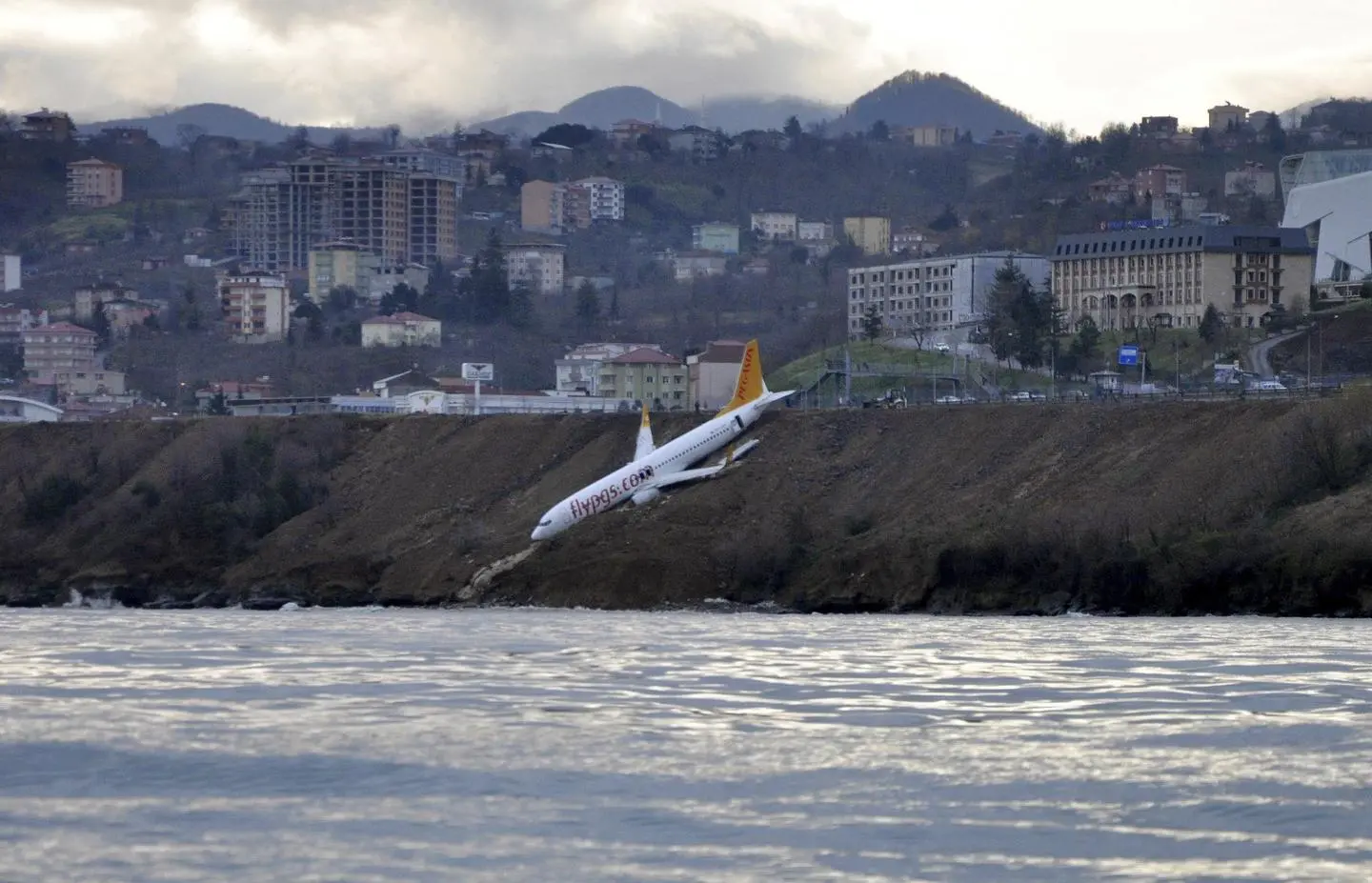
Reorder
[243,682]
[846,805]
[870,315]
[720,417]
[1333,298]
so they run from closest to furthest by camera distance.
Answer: [846,805] < [243,682] < [720,417] < [1333,298] < [870,315]

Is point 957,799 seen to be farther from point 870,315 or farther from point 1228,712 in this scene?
point 870,315

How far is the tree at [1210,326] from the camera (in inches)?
6476

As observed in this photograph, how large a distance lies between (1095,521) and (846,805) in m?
53.8

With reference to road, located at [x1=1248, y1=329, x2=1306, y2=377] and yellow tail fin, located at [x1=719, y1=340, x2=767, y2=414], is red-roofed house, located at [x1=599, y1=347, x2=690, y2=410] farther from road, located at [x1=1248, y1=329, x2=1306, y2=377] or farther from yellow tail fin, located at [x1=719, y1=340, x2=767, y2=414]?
yellow tail fin, located at [x1=719, y1=340, x2=767, y2=414]

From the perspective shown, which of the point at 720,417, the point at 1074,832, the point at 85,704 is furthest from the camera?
the point at 720,417

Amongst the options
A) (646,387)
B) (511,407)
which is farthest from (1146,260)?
(511,407)

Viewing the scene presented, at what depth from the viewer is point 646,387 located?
186 metres

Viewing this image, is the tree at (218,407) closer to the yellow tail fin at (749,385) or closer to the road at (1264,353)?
the yellow tail fin at (749,385)

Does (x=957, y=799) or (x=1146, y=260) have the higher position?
(x=1146, y=260)

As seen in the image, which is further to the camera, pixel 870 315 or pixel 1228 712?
pixel 870 315

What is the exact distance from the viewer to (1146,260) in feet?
643

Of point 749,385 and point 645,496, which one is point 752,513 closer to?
point 645,496

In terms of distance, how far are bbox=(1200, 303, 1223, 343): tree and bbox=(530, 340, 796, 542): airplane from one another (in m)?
59.1

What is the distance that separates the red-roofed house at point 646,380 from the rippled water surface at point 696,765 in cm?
12903
